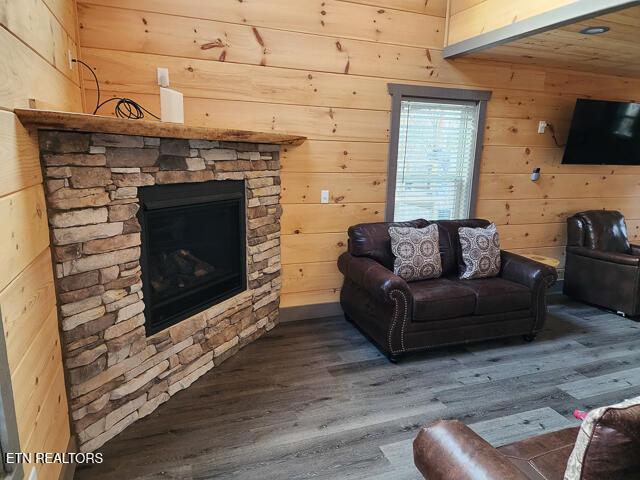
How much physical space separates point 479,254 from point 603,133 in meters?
2.01

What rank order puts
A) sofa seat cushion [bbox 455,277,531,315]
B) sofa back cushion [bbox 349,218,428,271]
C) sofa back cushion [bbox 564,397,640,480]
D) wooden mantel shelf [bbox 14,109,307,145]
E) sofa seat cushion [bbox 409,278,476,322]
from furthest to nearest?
1. sofa back cushion [bbox 349,218,428,271]
2. sofa seat cushion [bbox 455,277,531,315]
3. sofa seat cushion [bbox 409,278,476,322]
4. wooden mantel shelf [bbox 14,109,307,145]
5. sofa back cushion [bbox 564,397,640,480]

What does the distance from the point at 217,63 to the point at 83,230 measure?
171 centimetres

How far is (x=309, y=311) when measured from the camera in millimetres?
3668

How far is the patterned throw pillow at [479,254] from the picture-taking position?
132 inches

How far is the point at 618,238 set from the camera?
4246 millimetres

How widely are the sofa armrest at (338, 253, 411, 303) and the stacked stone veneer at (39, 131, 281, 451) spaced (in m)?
1.13

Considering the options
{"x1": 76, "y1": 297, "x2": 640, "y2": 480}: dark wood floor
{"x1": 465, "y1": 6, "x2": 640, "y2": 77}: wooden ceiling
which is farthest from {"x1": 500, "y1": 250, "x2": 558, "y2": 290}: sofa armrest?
{"x1": 465, "y1": 6, "x2": 640, "y2": 77}: wooden ceiling

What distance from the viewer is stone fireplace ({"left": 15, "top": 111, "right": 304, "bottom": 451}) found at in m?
1.84

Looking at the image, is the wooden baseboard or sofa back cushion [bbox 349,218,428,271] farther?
the wooden baseboard

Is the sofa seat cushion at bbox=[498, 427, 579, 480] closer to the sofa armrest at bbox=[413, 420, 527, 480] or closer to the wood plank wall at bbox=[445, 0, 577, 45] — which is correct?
the sofa armrest at bbox=[413, 420, 527, 480]

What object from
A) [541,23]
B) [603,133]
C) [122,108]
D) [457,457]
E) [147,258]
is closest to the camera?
A: [457,457]

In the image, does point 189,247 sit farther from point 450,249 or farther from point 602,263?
point 602,263

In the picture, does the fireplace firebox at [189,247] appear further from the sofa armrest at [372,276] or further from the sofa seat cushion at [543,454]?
the sofa seat cushion at [543,454]

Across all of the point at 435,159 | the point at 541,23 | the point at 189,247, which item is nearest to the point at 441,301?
the point at 435,159
